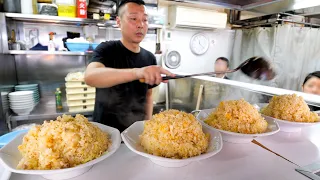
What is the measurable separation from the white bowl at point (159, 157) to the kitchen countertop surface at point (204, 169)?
0.10ft

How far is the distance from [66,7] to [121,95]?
66.0 inches

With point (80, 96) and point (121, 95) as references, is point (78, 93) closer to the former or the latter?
point (80, 96)

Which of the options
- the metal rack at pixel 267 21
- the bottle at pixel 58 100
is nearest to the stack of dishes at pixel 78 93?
the bottle at pixel 58 100

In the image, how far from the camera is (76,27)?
9.78ft

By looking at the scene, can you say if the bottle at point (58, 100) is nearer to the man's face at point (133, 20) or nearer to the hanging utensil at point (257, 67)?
the man's face at point (133, 20)

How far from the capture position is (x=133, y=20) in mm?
1610

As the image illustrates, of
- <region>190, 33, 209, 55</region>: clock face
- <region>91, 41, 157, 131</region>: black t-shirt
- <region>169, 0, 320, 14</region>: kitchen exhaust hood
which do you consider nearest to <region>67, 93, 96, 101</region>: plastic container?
<region>91, 41, 157, 131</region>: black t-shirt

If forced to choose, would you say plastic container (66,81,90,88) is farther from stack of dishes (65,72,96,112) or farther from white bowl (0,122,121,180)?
white bowl (0,122,121,180)

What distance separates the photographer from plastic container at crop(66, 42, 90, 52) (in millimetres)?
2686

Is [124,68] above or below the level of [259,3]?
below

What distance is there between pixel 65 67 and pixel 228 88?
255cm

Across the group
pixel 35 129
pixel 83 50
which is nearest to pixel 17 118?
pixel 83 50

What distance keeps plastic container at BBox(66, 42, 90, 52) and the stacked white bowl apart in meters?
0.82

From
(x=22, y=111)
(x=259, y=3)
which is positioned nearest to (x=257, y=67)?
(x=259, y=3)
